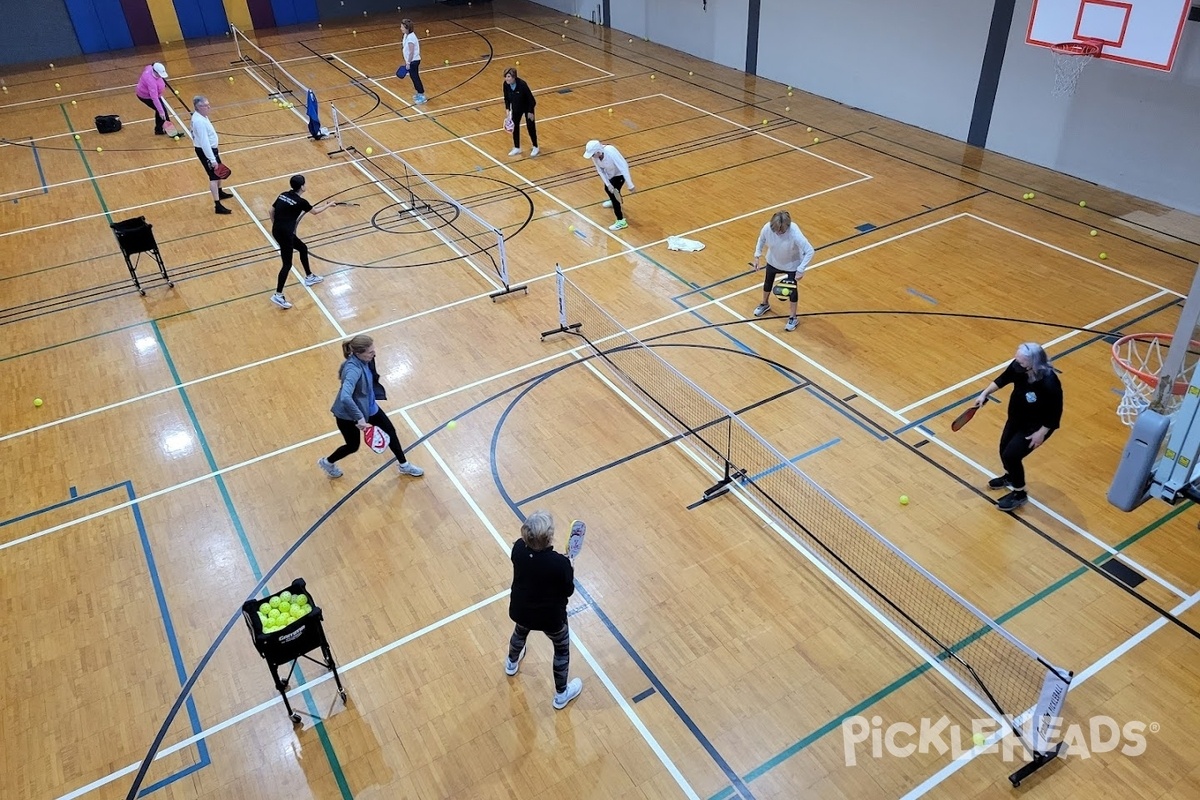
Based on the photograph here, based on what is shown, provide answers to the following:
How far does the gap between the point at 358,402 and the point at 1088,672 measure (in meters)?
6.33

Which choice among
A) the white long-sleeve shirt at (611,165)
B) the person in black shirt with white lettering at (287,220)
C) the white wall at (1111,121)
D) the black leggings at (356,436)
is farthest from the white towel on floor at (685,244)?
the white wall at (1111,121)

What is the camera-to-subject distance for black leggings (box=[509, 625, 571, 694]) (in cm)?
574

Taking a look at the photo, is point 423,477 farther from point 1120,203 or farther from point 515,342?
point 1120,203

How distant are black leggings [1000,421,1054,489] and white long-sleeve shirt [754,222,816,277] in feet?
10.8

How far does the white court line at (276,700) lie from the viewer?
19.1 ft

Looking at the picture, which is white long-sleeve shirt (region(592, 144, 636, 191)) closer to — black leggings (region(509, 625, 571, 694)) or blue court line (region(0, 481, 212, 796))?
blue court line (region(0, 481, 212, 796))

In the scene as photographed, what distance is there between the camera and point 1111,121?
528 inches

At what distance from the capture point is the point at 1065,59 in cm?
1354

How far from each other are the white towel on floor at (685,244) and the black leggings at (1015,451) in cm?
601

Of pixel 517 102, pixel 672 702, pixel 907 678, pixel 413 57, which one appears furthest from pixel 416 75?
pixel 907 678

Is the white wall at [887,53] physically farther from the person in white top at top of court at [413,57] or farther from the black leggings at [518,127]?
the person in white top at top of court at [413,57]

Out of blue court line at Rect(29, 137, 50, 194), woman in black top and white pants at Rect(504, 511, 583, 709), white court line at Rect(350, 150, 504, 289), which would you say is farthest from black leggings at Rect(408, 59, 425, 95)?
woman in black top and white pants at Rect(504, 511, 583, 709)

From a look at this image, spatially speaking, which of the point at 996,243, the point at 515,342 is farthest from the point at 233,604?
the point at 996,243

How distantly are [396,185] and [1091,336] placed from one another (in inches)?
445
